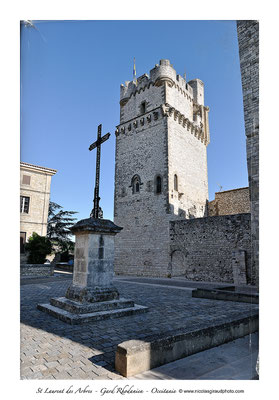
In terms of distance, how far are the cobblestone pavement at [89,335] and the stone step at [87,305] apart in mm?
341

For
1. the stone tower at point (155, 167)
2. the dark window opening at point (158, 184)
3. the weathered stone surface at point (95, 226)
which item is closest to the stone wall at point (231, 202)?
the stone tower at point (155, 167)

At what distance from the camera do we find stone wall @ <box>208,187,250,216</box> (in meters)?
21.4

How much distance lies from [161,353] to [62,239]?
2378 centimetres

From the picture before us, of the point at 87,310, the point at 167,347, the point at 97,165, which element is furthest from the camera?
the point at 97,165

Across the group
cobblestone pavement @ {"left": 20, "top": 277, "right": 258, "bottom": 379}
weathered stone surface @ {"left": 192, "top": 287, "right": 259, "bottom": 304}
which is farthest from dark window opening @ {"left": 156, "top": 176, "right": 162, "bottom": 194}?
cobblestone pavement @ {"left": 20, "top": 277, "right": 258, "bottom": 379}

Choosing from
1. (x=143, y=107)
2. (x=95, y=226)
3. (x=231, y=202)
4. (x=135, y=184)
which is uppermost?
(x=143, y=107)

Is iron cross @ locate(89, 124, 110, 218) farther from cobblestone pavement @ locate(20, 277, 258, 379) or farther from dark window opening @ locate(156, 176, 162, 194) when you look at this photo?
dark window opening @ locate(156, 176, 162, 194)

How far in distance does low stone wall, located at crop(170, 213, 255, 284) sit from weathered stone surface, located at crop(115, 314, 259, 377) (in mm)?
9583

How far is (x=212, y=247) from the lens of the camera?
546 inches

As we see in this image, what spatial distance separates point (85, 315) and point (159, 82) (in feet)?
57.0

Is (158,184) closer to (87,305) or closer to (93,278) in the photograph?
(93,278)

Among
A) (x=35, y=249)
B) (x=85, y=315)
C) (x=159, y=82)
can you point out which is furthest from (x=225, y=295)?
(x=159, y=82)

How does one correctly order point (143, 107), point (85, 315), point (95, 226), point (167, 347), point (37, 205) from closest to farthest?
point (167, 347) → point (85, 315) → point (95, 226) → point (37, 205) → point (143, 107)
